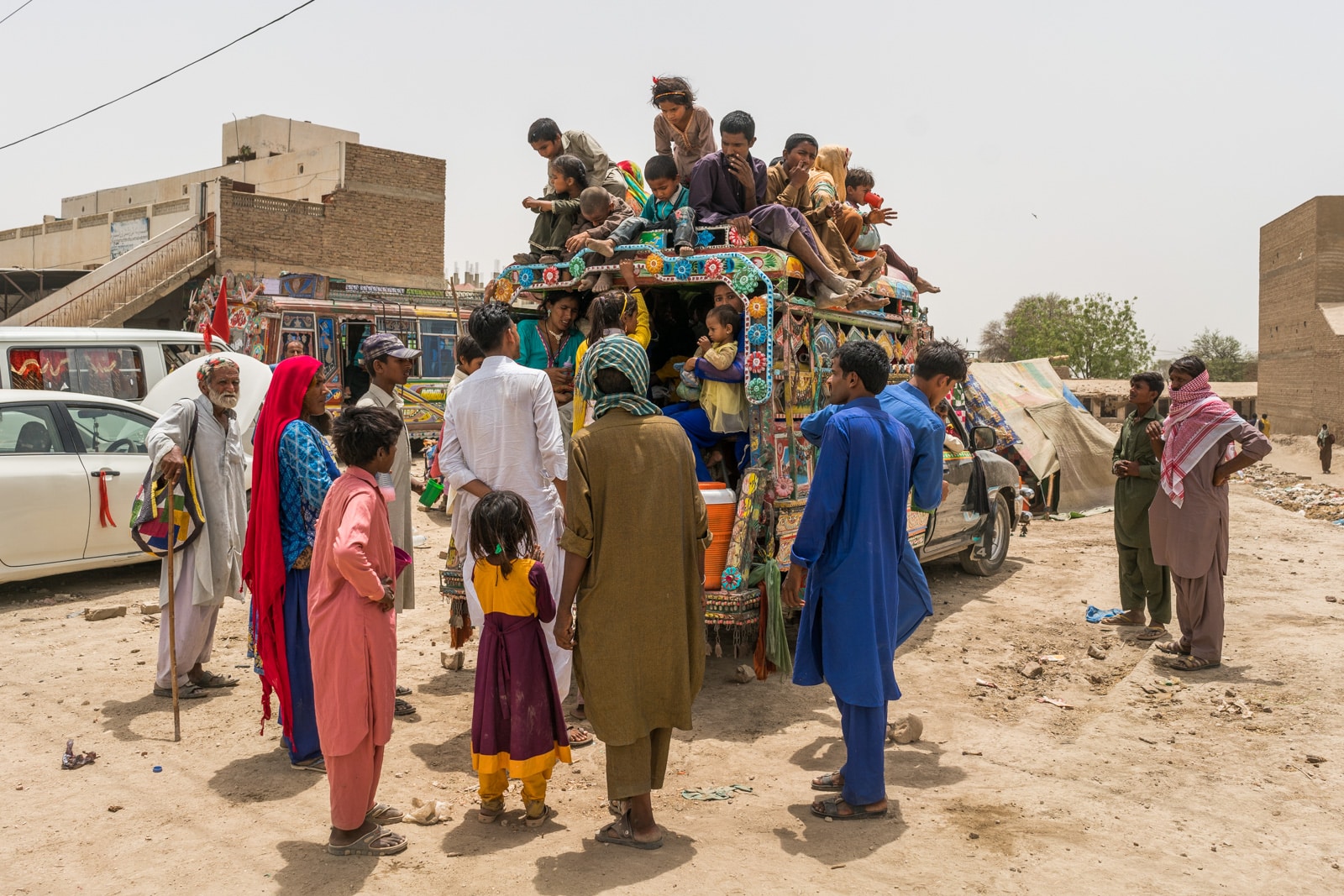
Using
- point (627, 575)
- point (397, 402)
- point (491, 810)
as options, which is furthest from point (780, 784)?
point (397, 402)

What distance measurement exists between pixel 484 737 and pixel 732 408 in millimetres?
2674

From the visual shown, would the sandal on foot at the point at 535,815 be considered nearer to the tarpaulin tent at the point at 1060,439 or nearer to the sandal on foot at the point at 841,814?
the sandal on foot at the point at 841,814

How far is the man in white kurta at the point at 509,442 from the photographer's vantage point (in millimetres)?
4742

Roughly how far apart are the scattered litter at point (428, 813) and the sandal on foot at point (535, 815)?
0.35m

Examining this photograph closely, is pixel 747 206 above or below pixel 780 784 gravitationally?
above

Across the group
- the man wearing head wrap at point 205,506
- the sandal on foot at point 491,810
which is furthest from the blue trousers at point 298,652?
the man wearing head wrap at point 205,506

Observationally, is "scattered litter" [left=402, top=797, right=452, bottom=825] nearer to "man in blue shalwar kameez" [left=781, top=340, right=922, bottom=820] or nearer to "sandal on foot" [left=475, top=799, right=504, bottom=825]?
"sandal on foot" [left=475, top=799, right=504, bottom=825]

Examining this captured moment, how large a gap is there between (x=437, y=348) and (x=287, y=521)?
15.4 m

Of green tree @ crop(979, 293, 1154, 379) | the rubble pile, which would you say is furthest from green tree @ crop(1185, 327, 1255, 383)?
the rubble pile

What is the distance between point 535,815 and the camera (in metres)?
4.09

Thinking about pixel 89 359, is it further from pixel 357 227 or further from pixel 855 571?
pixel 357 227

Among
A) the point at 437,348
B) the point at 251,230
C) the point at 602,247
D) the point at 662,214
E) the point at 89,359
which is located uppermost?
the point at 251,230

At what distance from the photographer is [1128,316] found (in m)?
46.6

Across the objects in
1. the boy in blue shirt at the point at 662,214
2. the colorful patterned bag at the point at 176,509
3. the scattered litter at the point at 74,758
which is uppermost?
the boy in blue shirt at the point at 662,214
